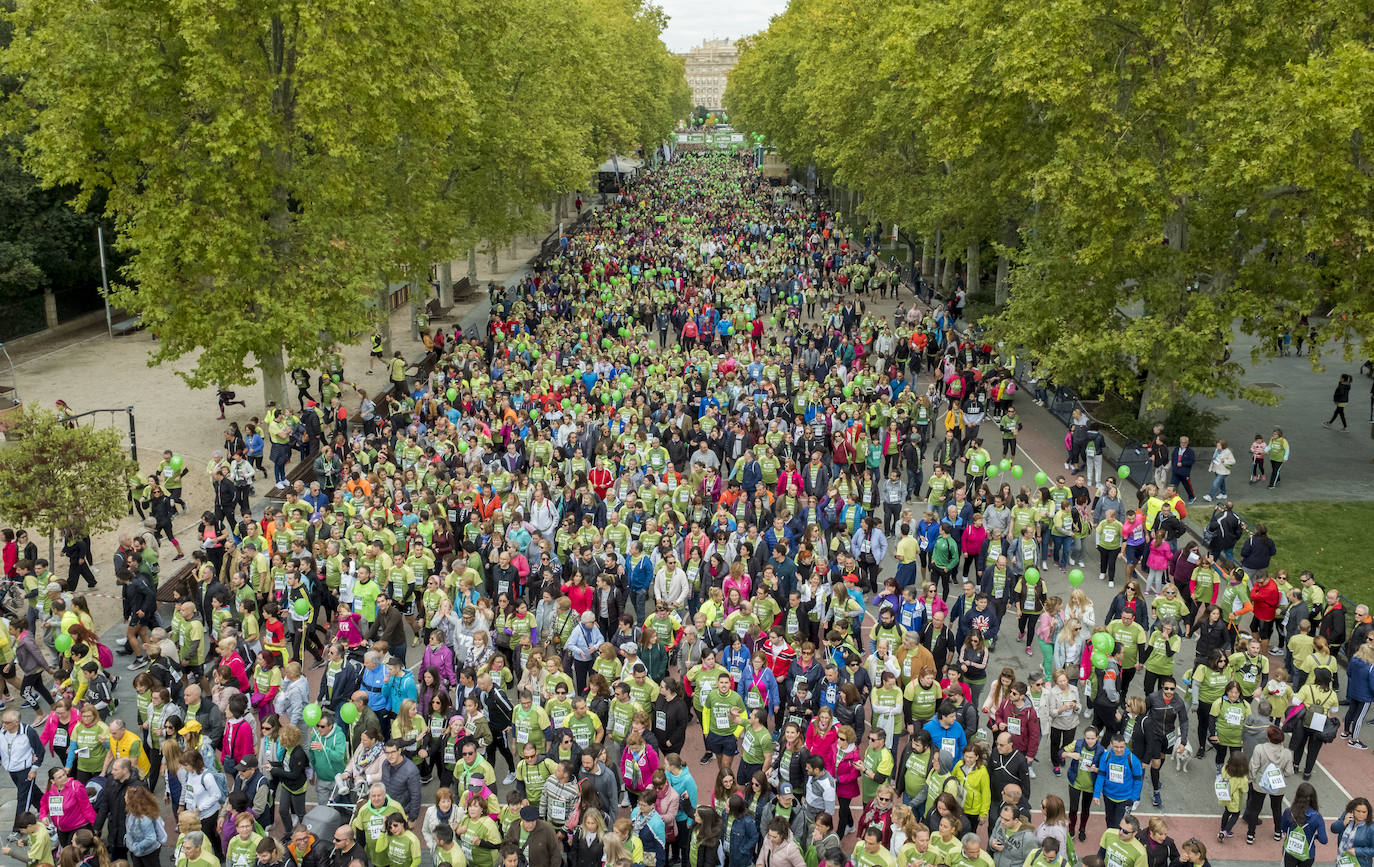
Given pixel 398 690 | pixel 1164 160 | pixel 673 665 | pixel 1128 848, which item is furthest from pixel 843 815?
pixel 1164 160

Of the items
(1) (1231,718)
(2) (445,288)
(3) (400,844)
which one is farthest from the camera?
(2) (445,288)

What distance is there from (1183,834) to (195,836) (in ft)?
28.7

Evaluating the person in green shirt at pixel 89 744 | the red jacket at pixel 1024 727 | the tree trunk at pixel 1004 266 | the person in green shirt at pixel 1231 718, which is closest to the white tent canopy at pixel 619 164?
the tree trunk at pixel 1004 266

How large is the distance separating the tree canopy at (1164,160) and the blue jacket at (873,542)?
28.3ft

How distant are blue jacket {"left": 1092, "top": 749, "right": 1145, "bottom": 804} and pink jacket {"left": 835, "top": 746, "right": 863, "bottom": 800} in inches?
83.2

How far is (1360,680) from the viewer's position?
1186 centimetres

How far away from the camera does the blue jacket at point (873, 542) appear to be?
48.3 feet

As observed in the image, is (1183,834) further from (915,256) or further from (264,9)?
(915,256)

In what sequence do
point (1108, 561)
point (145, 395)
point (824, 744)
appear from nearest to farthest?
point (824, 744) → point (1108, 561) → point (145, 395)

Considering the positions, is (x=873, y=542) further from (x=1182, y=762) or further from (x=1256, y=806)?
(x=1256, y=806)

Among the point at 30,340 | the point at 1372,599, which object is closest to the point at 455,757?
the point at 1372,599

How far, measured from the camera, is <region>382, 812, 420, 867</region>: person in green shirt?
27.4ft

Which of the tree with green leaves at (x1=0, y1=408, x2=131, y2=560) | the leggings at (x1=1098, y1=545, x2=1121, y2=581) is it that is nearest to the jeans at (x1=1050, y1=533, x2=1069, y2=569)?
the leggings at (x1=1098, y1=545, x2=1121, y2=581)

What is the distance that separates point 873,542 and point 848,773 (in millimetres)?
5429
